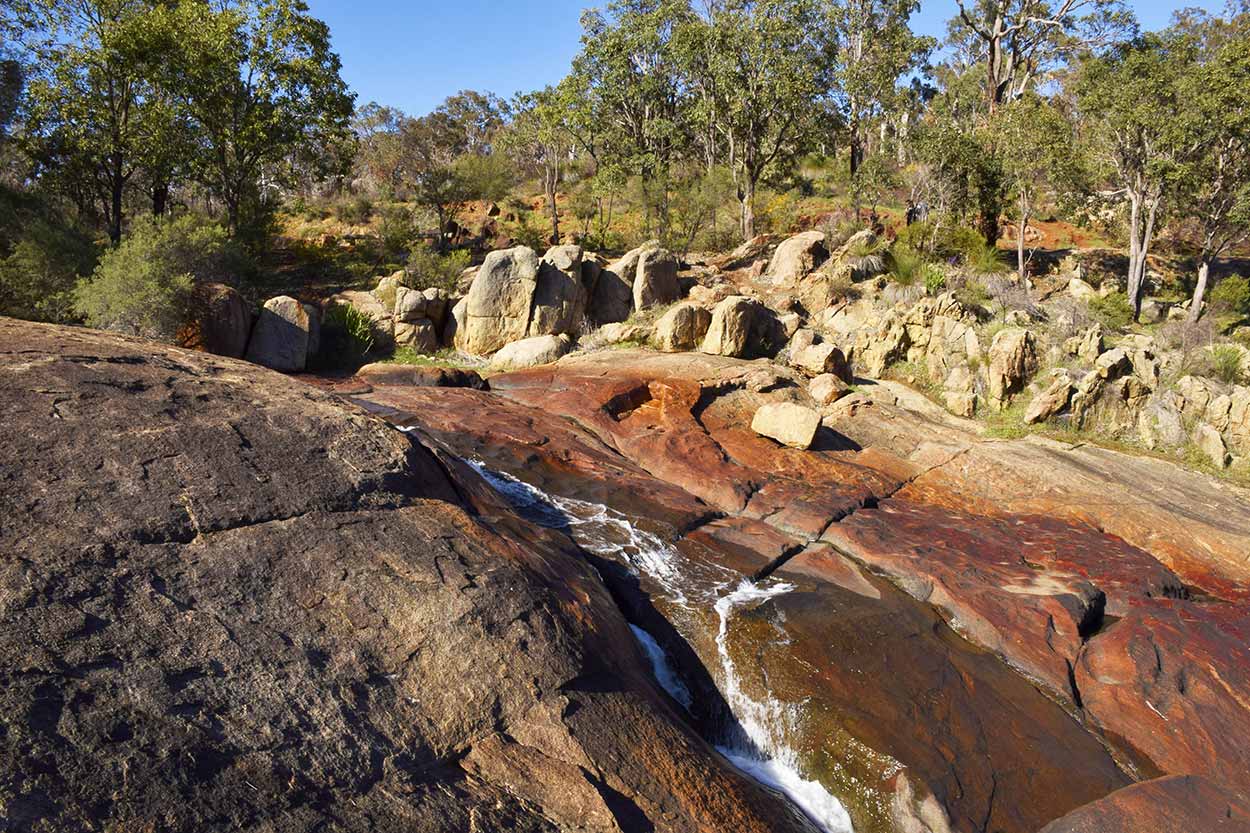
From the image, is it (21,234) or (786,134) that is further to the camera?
(786,134)

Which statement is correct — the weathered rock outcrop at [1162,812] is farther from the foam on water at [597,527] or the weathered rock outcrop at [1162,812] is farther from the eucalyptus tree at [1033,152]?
the eucalyptus tree at [1033,152]

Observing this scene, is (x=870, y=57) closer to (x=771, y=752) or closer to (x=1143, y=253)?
(x=1143, y=253)

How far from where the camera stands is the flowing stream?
5715mm

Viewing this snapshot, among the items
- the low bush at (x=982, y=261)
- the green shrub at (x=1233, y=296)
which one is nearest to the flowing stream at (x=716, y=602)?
the low bush at (x=982, y=261)

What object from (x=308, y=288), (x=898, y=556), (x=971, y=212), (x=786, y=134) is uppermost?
(x=786, y=134)

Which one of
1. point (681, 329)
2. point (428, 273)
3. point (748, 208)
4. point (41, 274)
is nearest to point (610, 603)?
point (681, 329)

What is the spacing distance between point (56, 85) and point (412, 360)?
11.7 meters

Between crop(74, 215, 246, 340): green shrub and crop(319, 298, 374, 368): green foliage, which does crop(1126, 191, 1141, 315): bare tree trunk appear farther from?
crop(74, 215, 246, 340): green shrub

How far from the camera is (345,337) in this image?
53.9ft

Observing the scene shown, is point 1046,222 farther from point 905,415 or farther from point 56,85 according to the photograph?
point 56,85

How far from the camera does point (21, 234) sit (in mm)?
14961

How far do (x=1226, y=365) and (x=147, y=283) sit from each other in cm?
2287

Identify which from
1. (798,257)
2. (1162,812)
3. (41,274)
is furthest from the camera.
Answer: (798,257)

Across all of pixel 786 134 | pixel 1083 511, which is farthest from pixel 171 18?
pixel 1083 511
